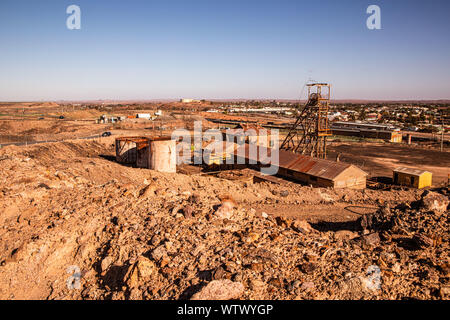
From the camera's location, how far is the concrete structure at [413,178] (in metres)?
24.0

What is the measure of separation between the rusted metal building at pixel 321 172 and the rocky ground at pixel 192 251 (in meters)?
8.49

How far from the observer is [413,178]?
24.3 meters

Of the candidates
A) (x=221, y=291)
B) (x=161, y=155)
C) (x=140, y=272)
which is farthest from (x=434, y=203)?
(x=161, y=155)

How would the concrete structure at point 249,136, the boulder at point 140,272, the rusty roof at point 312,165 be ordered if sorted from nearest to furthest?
the boulder at point 140,272, the rusty roof at point 312,165, the concrete structure at point 249,136

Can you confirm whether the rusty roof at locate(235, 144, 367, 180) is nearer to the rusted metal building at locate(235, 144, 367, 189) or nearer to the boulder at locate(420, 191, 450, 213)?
the rusted metal building at locate(235, 144, 367, 189)

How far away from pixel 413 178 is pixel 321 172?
9134mm

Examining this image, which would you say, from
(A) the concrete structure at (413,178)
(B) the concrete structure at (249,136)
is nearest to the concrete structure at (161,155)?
(B) the concrete structure at (249,136)

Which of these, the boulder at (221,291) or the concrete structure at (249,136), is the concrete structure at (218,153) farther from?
the boulder at (221,291)

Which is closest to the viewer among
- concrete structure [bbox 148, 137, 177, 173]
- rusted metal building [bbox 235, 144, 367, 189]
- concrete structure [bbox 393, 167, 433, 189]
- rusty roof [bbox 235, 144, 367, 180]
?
rusted metal building [bbox 235, 144, 367, 189]

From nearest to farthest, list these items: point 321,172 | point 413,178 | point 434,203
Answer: point 434,203, point 321,172, point 413,178

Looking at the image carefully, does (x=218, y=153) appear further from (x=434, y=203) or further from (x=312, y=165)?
(x=434, y=203)

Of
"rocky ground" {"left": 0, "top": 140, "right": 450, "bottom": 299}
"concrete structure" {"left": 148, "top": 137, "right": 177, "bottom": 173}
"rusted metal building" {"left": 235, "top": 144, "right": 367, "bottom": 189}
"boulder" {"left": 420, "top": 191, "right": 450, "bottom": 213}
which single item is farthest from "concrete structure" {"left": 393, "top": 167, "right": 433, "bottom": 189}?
"concrete structure" {"left": 148, "top": 137, "right": 177, "bottom": 173}

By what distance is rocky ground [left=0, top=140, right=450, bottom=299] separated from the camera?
6.33 meters

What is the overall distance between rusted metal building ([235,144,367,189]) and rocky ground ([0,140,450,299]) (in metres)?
8.49
